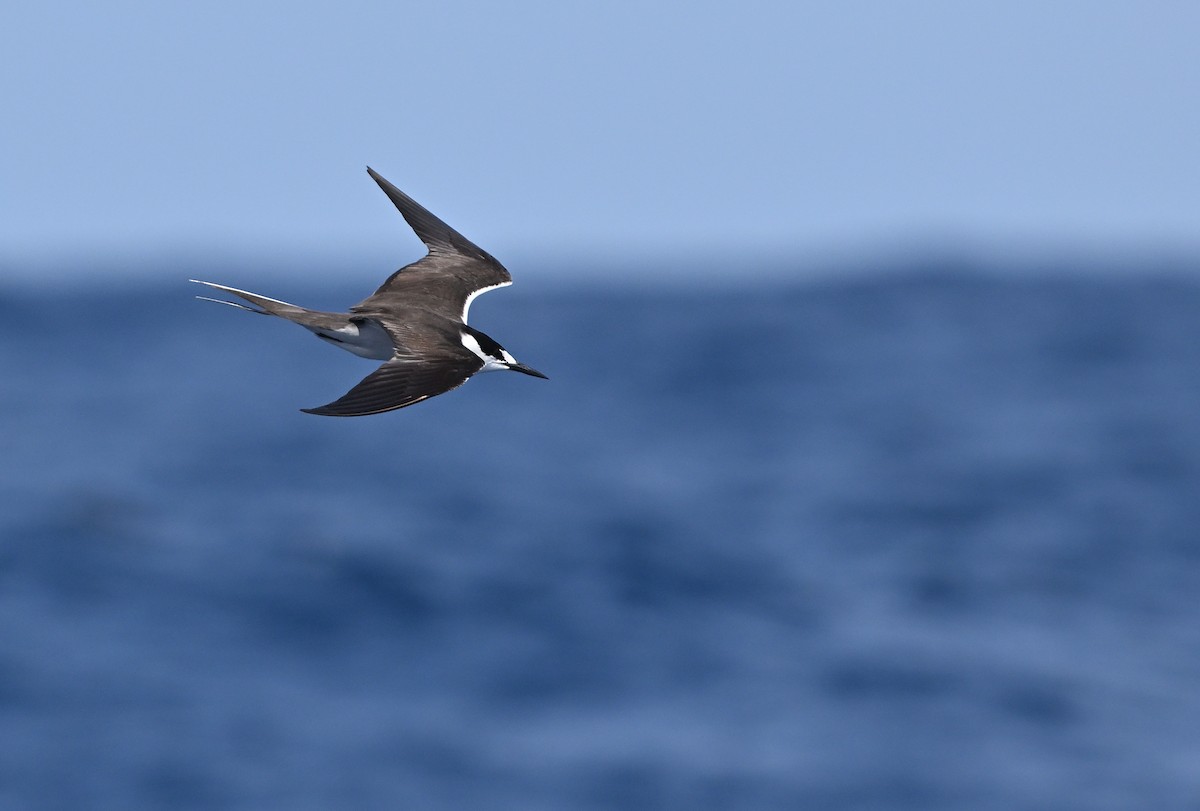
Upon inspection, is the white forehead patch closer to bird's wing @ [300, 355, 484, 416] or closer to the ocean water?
bird's wing @ [300, 355, 484, 416]

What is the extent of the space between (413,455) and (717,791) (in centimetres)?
1720

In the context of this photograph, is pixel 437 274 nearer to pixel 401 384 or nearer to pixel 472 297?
pixel 472 297

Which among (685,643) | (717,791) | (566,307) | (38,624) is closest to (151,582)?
(38,624)

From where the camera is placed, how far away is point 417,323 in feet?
31.1

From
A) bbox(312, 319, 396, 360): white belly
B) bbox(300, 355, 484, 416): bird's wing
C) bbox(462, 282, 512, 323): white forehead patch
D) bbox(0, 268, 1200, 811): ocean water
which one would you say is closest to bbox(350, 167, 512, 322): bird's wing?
bbox(462, 282, 512, 323): white forehead patch

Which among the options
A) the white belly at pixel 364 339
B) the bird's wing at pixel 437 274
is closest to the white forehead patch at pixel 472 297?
the bird's wing at pixel 437 274

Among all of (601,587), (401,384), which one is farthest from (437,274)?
(601,587)

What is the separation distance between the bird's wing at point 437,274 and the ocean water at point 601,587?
14437 mm

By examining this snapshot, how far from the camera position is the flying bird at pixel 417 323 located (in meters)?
8.39

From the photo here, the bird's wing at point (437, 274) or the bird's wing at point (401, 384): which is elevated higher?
the bird's wing at point (437, 274)

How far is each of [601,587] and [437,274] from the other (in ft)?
71.0

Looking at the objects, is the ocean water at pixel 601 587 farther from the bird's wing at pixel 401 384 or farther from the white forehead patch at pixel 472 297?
the bird's wing at pixel 401 384

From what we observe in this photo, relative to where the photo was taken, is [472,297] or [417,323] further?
[472,297]

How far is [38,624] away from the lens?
1177 inches
